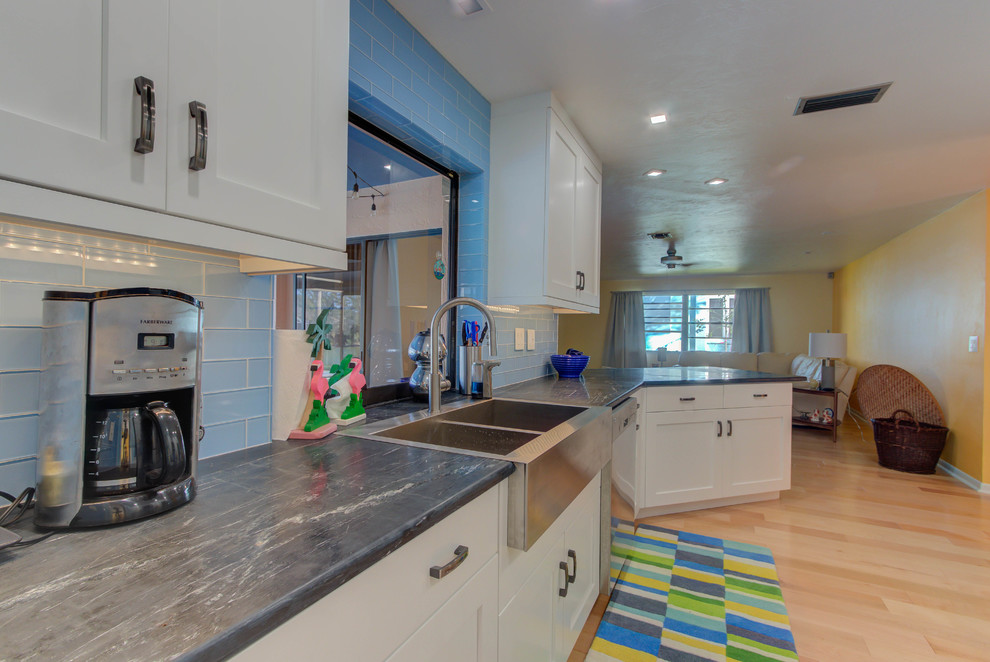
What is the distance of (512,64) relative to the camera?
1.92 metres

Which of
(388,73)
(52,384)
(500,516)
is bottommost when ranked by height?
(500,516)

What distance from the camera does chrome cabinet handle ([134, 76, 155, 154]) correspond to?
624mm

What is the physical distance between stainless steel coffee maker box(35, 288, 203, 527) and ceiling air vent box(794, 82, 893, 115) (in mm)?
2798

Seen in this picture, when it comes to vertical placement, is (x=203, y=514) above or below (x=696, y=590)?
above

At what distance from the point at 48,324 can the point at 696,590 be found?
247 cm

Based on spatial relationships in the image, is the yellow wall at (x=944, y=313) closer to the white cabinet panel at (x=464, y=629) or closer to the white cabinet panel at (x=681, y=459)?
the white cabinet panel at (x=681, y=459)

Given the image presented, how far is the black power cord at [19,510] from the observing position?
0.62m

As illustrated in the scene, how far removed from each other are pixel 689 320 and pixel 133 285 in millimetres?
9326

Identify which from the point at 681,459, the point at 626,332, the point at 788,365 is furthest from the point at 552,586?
the point at 626,332

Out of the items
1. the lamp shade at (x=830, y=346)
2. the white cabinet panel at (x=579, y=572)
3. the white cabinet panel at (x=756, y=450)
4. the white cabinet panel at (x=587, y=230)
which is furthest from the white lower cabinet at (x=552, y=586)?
the lamp shade at (x=830, y=346)

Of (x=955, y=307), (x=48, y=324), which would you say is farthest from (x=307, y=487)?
(x=955, y=307)

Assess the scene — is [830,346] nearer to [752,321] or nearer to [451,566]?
[752,321]

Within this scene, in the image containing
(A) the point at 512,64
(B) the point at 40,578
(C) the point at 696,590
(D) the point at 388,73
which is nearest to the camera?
(B) the point at 40,578

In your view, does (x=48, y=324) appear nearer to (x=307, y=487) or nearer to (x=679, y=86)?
(x=307, y=487)
